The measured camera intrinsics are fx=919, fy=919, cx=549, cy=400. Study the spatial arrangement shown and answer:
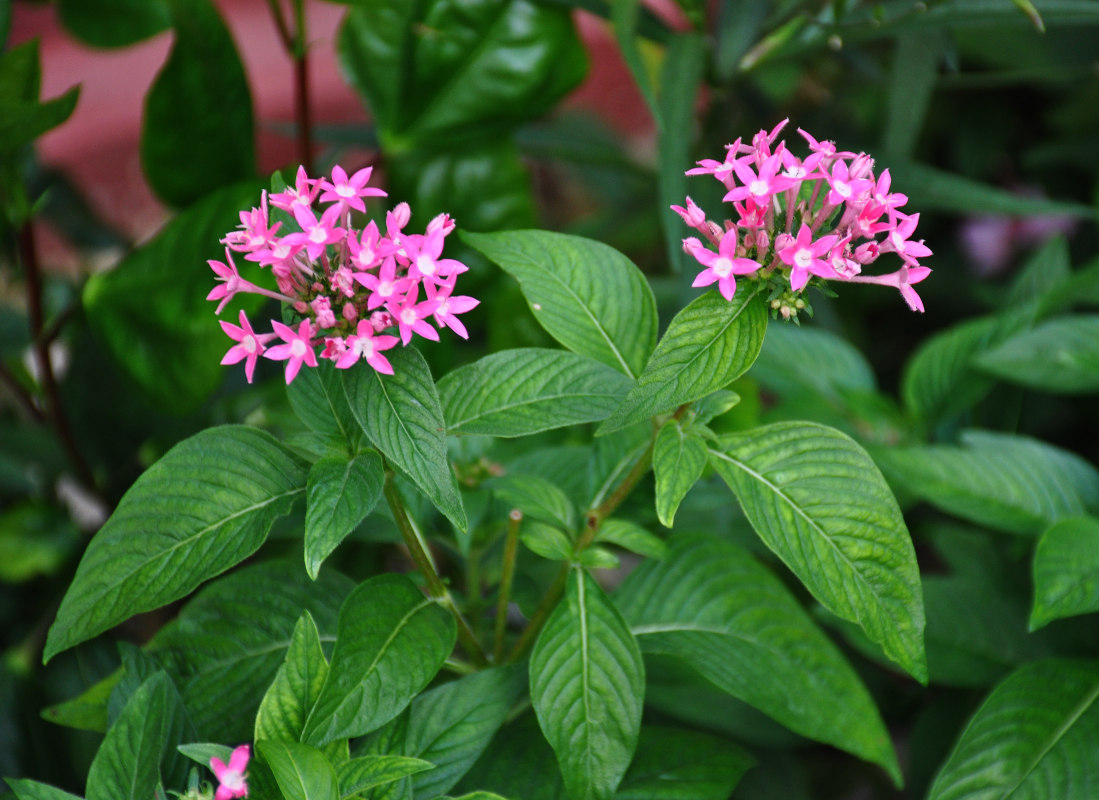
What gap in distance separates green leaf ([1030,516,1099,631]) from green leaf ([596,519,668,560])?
10.1 inches

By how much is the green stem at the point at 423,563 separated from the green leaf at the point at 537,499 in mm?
64

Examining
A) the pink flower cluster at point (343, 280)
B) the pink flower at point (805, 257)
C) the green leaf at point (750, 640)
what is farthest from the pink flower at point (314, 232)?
the green leaf at point (750, 640)

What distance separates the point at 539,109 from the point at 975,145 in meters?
0.81

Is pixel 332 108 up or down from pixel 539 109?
down

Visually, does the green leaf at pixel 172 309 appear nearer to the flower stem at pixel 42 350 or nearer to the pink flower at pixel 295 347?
the flower stem at pixel 42 350

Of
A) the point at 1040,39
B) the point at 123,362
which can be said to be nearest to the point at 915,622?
the point at 123,362

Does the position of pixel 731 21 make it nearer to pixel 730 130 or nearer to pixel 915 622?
pixel 730 130

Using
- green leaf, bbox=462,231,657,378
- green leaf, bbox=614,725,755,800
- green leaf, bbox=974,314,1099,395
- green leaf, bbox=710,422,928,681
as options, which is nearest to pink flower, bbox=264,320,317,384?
green leaf, bbox=462,231,657,378

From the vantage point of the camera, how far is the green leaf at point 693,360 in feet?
1.48

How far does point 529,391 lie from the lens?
53 centimetres

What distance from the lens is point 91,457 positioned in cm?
96

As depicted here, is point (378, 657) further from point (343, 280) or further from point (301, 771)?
point (343, 280)

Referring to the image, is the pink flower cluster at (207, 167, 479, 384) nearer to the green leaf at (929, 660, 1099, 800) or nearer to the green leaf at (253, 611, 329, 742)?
the green leaf at (253, 611, 329, 742)

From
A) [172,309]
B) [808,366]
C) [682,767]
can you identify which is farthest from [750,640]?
[172,309]
